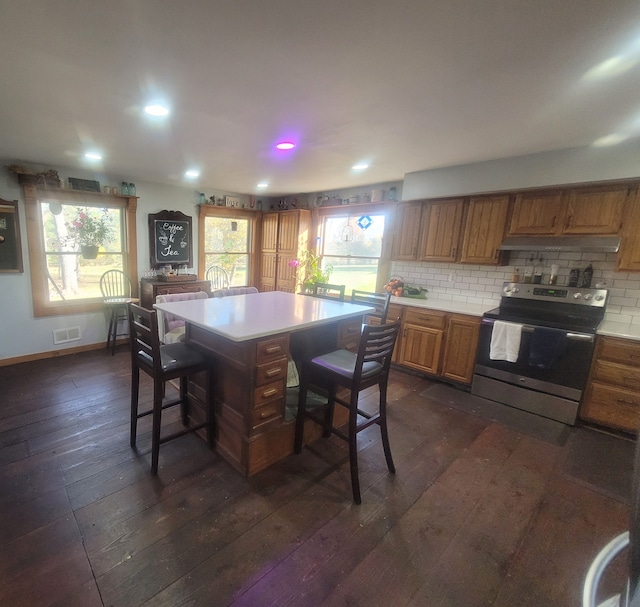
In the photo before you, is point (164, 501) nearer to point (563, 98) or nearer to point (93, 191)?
point (563, 98)

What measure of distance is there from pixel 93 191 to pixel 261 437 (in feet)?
12.7

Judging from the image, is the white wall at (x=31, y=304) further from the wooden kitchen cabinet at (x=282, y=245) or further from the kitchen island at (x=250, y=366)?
the kitchen island at (x=250, y=366)

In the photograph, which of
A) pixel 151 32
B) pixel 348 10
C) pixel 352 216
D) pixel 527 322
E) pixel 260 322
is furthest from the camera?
pixel 352 216

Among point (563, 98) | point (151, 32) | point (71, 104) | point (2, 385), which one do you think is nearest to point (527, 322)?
point (563, 98)

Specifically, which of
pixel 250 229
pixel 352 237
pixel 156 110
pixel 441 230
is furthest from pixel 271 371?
pixel 250 229

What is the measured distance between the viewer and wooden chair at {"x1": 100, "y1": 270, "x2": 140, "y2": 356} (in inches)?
157

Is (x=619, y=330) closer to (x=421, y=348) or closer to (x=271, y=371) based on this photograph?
(x=421, y=348)

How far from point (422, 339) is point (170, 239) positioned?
3.94 metres

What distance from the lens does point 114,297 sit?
13.7 feet

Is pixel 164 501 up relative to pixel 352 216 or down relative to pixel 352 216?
down

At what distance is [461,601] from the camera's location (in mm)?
1303

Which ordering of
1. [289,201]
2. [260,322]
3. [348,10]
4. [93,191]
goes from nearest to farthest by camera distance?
[348,10]
[260,322]
[93,191]
[289,201]

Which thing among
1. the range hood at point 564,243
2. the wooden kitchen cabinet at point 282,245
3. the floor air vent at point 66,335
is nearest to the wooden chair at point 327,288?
the range hood at point 564,243

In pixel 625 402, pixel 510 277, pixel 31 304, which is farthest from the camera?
pixel 31 304
